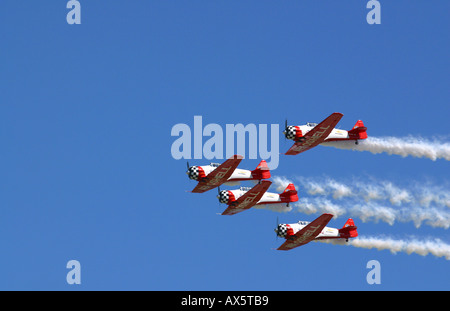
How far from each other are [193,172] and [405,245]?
16.4m

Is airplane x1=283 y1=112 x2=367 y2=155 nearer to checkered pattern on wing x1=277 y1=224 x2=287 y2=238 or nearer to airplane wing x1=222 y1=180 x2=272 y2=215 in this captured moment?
airplane wing x1=222 y1=180 x2=272 y2=215

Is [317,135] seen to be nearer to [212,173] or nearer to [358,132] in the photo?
[358,132]

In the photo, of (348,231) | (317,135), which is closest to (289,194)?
(348,231)

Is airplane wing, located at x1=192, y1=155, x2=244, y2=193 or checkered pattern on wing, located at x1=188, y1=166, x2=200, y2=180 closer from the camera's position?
airplane wing, located at x1=192, y1=155, x2=244, y2=193

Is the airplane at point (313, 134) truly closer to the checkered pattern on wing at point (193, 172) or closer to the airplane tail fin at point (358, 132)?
the airplane tail fin at point (358, 132)

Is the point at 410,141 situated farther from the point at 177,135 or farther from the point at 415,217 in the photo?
the point at 177,135

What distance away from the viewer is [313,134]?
293 feet

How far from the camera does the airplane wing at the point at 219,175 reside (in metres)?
88.2

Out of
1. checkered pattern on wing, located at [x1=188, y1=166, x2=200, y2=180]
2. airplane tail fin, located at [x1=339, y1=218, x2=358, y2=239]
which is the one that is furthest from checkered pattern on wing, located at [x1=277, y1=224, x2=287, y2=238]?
checkered pattern on wing, located at [x1=188, y1=166, x2=200, y2=180]

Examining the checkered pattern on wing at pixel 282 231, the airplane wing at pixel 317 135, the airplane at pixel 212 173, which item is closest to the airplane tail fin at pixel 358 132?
the airplane wing at pixel 317 135

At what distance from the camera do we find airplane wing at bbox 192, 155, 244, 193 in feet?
289

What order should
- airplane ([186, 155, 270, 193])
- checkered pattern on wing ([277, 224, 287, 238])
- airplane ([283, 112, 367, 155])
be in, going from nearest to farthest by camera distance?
1. airplane ([283, 112, 367, 155])
2. airplane ([186, 155, 270, 193])
3. checkered pattern on wing ([277, 224, 287, 238])
